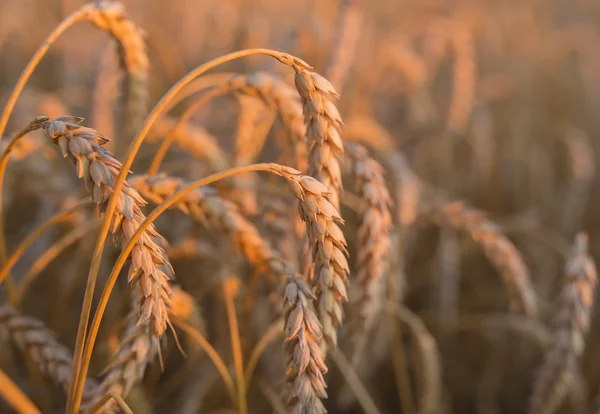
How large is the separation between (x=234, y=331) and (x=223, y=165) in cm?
53

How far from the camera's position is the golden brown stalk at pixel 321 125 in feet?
2.96

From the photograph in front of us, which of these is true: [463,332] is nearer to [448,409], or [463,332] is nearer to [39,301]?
[448,409]

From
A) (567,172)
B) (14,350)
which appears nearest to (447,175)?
(567,172)

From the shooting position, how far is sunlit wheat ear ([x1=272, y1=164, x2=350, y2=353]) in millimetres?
831

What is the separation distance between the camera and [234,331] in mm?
1151

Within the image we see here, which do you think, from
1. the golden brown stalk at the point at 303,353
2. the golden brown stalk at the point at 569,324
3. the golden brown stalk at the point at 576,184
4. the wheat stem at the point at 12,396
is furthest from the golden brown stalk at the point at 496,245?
the golden brown stalk at the point at 576,184

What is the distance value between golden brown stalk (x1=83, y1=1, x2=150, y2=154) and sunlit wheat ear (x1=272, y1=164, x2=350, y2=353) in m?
0.53

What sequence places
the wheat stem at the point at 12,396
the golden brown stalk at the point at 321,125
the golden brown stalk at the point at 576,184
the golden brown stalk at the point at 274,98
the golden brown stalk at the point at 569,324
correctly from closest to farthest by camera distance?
the wheat stem at the point at 12,396, the golden brown stalk at the point at 321,125, the golden brown stalk at the point at 274,98, the golden brown stalk at the point at 569,324, the golden brown stalk at the point at 576,184

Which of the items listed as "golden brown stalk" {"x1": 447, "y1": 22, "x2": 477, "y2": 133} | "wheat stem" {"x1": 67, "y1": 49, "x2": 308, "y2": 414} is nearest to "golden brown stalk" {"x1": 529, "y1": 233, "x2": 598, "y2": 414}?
"wheat stem" {"x1": 67, "y1": 49, "x2": 308, "y2": 414}

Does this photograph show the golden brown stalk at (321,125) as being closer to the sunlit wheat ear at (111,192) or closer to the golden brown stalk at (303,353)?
the golden brown stalk at (303,353)

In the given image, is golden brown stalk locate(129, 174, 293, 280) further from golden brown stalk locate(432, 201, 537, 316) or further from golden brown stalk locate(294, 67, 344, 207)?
golden brown stalk locate(432, 201, 537, 316)

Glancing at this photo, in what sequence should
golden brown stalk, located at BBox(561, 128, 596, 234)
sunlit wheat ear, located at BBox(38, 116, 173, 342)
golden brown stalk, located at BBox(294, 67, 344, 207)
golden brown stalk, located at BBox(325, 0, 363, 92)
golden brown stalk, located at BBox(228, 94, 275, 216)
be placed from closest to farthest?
sunlit wheat ear, located at BBox(38, 116, 173, 342) → golden brown stalk, located at BBox(294, 67, 344, 207) → golden brown stalk, located at BBox(228, 94, 275, 216) → golden brown stalk, located at BBox(325, 0, 363, 92) → golden brown stalk, located at BBox(561, 128, 596, 234)

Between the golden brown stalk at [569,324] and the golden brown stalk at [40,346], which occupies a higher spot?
the golden brown stalk at [569,324]

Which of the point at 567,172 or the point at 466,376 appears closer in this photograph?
the point at 466,376
